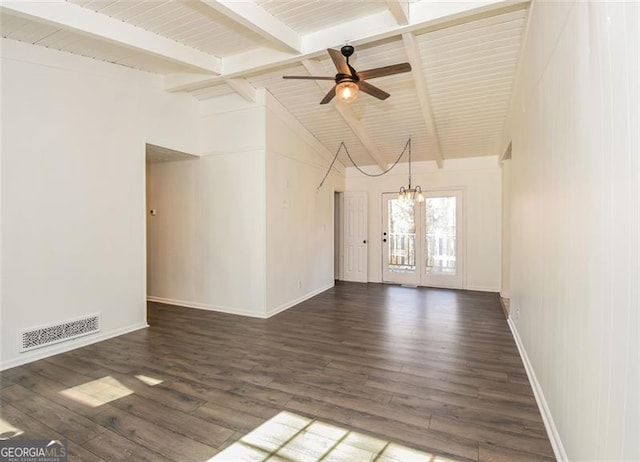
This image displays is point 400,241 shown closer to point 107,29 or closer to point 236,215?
point 236,215

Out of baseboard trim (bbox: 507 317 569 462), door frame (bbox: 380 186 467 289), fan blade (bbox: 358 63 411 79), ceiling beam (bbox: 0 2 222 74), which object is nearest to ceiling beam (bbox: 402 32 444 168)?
fan blade (bbox: 358 63 411 79)

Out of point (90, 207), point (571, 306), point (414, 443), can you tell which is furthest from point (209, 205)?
point (571, 306)

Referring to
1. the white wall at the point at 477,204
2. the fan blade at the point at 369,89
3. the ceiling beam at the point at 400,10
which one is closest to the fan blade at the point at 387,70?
the fan blade at the point at 369,89

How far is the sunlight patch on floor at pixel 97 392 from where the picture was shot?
263 cm

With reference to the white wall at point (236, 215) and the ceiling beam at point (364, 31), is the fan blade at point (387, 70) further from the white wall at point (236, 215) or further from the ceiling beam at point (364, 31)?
the white wall at point (236, 215)

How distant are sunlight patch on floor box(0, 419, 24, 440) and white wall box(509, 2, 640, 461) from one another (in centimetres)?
339

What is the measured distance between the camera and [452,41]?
371 centimetres

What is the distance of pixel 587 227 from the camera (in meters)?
1.61

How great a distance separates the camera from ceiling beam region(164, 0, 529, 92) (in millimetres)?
3087

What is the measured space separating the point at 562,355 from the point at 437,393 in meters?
1.05

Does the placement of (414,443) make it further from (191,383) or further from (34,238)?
(34,238)

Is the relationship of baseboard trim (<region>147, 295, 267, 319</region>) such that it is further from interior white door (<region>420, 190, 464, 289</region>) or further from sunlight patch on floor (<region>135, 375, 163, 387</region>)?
interior white door (<region>420, 190, 464, 289</region>)

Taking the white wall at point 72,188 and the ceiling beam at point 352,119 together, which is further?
the ceiling beam at point 352,119

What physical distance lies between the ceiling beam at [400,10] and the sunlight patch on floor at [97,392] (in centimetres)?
415
